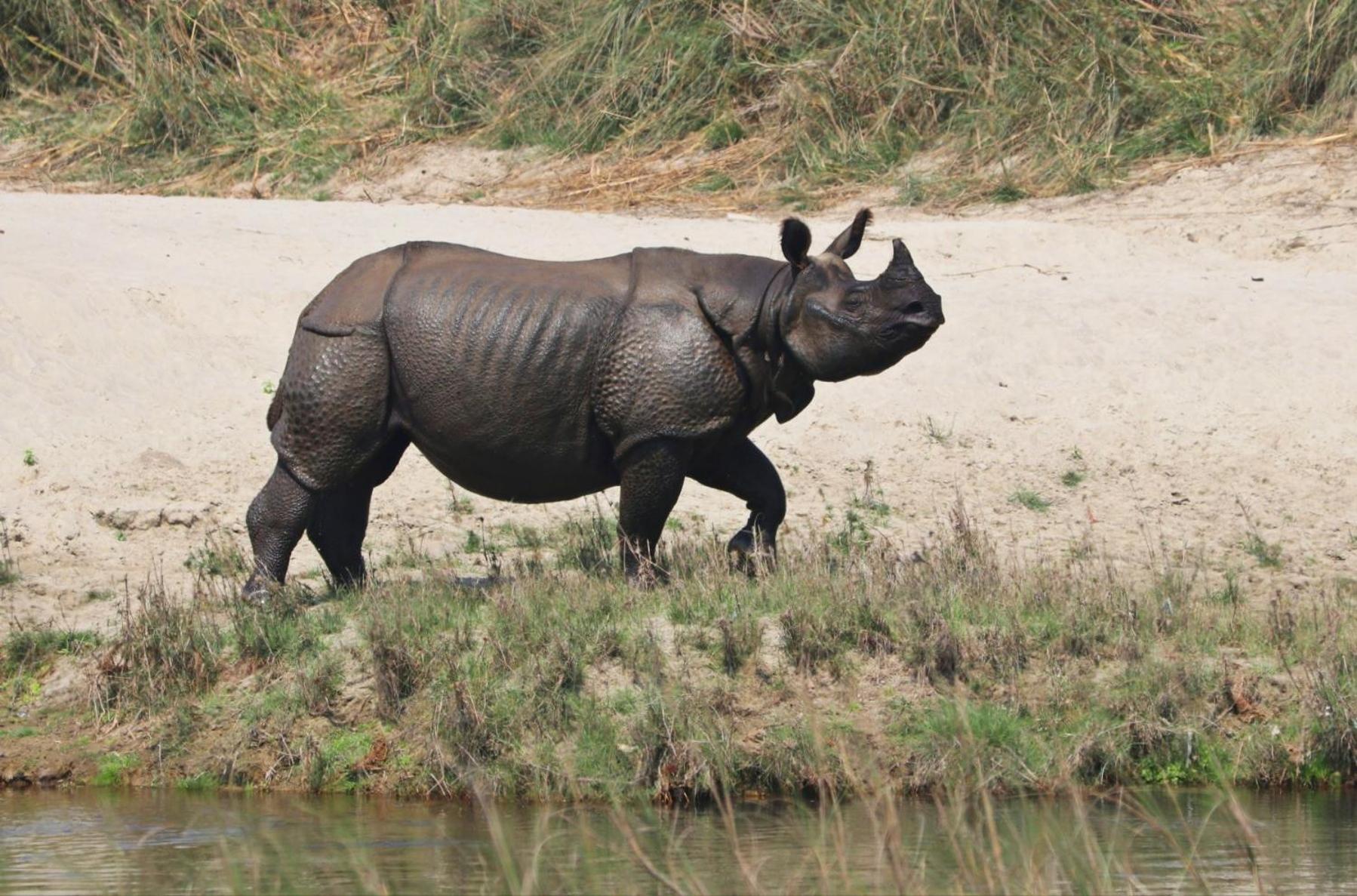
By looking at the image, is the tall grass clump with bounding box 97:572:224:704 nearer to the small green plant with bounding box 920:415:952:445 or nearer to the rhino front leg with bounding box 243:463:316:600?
the rhino front leg with bounding box 243:463:316:600

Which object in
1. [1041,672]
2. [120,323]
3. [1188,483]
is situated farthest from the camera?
[120,323]

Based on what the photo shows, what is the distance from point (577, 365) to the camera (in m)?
8.87

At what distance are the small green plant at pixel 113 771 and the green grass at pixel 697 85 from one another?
336 inches

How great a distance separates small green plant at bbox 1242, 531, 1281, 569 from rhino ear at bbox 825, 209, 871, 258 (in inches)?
115

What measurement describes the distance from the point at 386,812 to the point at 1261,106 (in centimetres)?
1023

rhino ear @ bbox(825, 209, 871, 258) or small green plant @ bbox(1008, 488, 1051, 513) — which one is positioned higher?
rhino ear @ bbox(825, 209, 871, 258)

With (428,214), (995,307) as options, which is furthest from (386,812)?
(428,214)

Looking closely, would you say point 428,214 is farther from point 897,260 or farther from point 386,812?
point 386,812

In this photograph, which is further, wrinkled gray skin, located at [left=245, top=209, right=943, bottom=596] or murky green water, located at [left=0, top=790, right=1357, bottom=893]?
wrinkled gray skin, located at [left=245, top=209, right=943, bottom=596]

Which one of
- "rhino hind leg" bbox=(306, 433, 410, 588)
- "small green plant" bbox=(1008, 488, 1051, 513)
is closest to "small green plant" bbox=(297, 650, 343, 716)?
"rhino hind leg" bbox=(306, 433, 410, 588)

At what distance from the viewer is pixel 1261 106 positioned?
51.3ft

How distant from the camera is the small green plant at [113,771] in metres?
8.32

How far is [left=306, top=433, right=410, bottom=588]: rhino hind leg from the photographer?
368 inches

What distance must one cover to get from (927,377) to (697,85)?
520 centimetres
